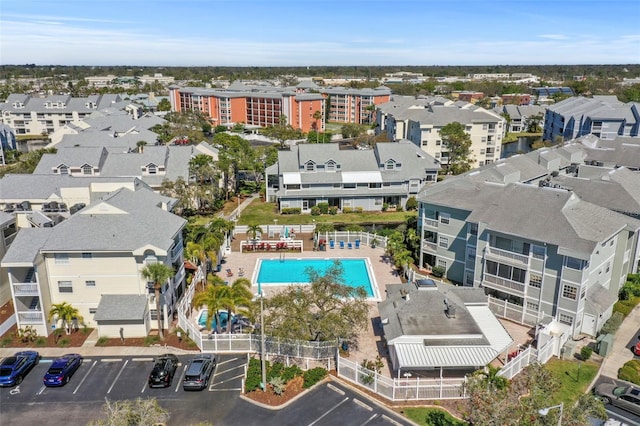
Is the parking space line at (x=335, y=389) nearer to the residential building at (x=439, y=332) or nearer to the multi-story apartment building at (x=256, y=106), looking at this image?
the residential building at (x=439, y=332)

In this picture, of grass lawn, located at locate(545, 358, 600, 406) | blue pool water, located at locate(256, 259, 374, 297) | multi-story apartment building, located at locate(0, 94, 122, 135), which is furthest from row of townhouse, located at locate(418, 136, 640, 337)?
multi-story apartment building, located at locate(0, 94, 122, 135)

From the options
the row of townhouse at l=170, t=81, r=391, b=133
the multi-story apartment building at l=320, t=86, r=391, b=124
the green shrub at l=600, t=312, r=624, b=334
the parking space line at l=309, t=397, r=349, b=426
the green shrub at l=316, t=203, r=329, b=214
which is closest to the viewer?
the parking space line at l=309, t=397, r=349, b=426

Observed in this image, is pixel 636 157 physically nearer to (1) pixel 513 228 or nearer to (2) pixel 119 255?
(1) pixel 513 228

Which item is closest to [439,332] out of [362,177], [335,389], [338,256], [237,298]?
[335,389]

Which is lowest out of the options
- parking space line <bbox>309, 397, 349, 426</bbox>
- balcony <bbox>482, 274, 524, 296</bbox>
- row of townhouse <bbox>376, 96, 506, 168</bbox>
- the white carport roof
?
parking space line <bbox>309, 397, 349, 426</bbox>

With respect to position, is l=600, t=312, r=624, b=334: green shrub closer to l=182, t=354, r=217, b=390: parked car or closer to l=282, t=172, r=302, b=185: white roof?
l=182, t=354, r=217, b=390: parked car

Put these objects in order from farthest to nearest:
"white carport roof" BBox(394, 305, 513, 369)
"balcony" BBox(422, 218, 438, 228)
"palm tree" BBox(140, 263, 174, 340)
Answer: "balcony" BBox(422, 218, 438, 228)
"palm tree" BBox(140, 263, 174, 340)
"white carport roof" BBox(394, 305, 513, 369)

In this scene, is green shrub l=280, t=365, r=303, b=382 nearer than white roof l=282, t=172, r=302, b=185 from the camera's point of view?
Yes

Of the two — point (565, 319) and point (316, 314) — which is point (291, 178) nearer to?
point (316, 314)
